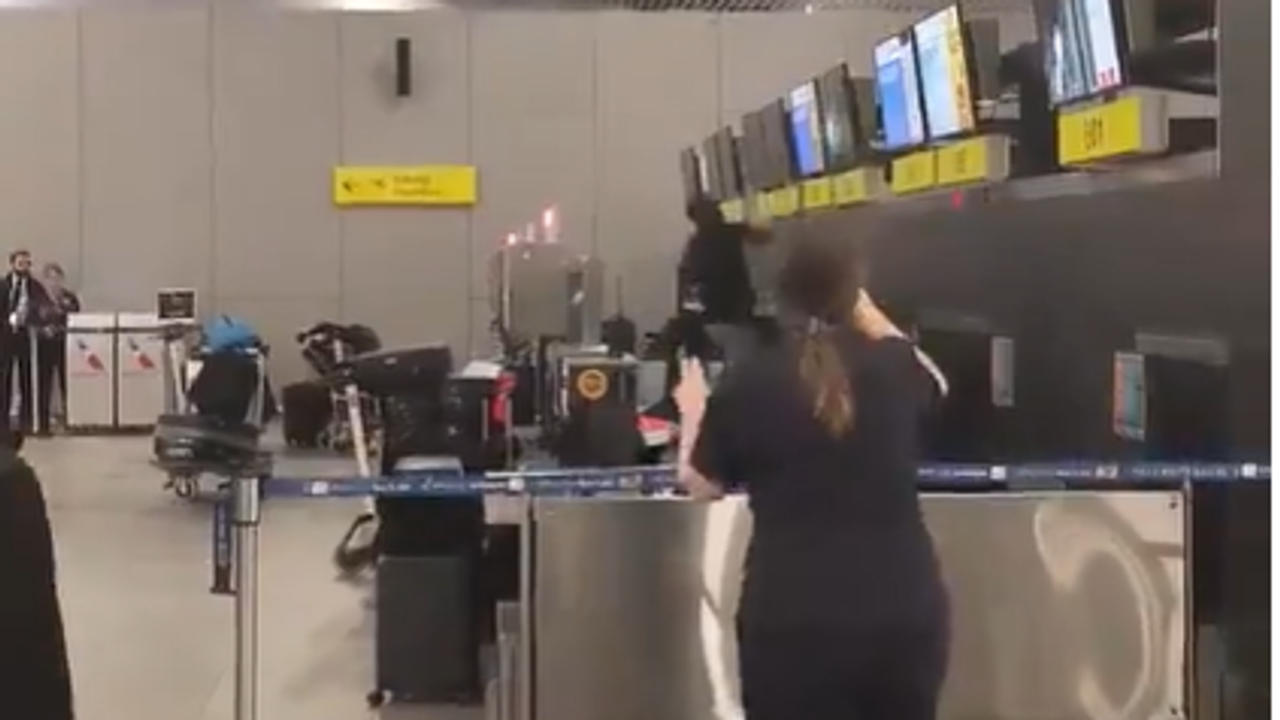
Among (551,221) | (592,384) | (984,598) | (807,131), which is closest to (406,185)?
(551,221)

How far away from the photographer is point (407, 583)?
16.5 feet

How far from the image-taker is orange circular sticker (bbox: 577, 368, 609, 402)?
437 cm

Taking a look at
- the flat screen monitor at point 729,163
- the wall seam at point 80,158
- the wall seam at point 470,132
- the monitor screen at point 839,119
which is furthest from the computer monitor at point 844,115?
the wall seam at point 80,158

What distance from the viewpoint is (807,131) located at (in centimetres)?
776

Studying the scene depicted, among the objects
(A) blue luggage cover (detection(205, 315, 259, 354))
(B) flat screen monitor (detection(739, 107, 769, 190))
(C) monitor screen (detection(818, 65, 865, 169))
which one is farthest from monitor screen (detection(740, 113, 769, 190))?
(A) blue luggage cover (detection(205, 315, 259, 354))

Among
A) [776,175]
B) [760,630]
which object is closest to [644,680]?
[760,630]

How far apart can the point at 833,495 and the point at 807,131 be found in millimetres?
5046

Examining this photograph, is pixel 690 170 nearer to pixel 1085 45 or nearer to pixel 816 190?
pixel 816 190

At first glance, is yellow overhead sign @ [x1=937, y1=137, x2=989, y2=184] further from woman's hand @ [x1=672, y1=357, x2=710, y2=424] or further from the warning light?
the warning light

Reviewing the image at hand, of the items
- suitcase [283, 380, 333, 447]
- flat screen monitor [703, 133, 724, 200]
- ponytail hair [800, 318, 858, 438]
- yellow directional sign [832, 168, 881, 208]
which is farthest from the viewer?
suitcase [283, 380, 333, 447]

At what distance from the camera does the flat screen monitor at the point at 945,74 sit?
532 centimetres

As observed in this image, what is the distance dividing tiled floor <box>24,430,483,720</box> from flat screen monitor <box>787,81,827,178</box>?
2356 mm

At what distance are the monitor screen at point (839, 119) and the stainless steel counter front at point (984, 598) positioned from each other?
12.3ft

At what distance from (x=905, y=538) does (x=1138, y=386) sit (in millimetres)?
1089
